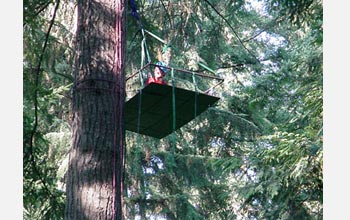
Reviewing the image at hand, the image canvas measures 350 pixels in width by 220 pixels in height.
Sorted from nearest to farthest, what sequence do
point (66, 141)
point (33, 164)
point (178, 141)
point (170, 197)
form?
1. point (33, 164)
2. point (66, 141)
3. point (170, 197)
4. point (178, 141)

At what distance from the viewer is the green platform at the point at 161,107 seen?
349 centimetres

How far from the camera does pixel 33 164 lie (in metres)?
4.34

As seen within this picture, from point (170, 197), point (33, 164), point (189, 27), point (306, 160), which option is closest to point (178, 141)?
point (170, 197)

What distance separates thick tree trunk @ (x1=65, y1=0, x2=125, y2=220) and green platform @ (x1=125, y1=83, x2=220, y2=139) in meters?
0.33

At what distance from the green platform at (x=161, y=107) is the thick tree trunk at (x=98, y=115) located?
0.33 m

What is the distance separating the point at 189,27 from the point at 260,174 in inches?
124

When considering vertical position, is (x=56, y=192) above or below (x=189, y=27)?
below

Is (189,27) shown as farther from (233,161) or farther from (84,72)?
(84,72)

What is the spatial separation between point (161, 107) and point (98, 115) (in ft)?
2.76

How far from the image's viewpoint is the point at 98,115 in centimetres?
303

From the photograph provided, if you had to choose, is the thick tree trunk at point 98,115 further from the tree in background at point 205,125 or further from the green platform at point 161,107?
the green platform at point 161,107

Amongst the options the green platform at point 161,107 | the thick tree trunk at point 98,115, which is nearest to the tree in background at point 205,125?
the thick tree trunk at point 98,115

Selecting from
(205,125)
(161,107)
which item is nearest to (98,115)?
(161,107)

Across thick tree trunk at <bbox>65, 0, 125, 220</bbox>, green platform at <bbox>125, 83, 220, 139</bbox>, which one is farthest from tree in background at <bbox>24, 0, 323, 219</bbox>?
green platform at <bbox>125, 83, 220, 139</bbox>
